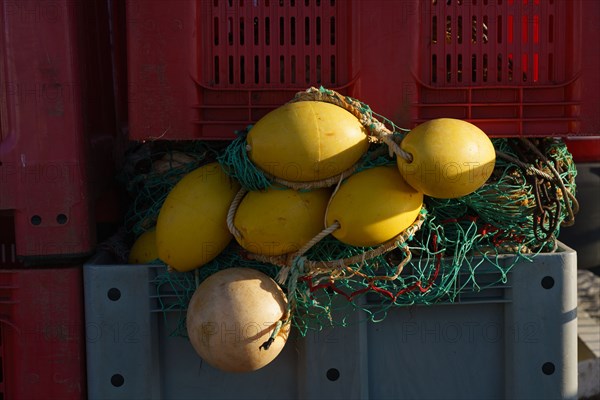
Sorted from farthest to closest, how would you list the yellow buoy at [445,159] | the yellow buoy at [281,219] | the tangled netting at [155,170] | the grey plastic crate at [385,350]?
1. the tangled netting at [155,170]
2. the grey plastic crate at [385,350]
3. the yellow buoy at [281,219]
4. the yellow buoy at [445,159]

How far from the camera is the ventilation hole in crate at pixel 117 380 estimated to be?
2.10 meters

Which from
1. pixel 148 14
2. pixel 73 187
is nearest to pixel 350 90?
pixel 148 14

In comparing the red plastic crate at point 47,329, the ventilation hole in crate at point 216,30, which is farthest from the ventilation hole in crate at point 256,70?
the red plastic crate at point 47,329

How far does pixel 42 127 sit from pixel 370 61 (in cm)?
86

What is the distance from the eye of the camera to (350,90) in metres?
2.18

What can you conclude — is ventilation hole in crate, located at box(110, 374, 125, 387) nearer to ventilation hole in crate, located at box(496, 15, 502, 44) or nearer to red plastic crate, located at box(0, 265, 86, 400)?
red plastic crate, located at box(0, 265, 86, 400)

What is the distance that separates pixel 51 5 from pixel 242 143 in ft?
2.00

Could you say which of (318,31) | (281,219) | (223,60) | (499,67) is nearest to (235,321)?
(281,219)

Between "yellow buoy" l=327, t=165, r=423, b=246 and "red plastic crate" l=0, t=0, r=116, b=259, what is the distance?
0.69 m

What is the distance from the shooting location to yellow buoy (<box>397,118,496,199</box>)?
187cm

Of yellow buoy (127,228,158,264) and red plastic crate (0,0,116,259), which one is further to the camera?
yellow buoy (127,228,158,264)

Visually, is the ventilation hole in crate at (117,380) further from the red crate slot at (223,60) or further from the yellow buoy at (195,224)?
the red crate slot at (223,60)

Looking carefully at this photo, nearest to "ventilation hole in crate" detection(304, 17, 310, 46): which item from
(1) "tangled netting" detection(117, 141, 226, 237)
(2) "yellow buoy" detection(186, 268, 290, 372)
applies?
(1) "tangled netting" detection(117, 141, 226, 237)

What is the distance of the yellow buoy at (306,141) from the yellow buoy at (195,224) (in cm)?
16
